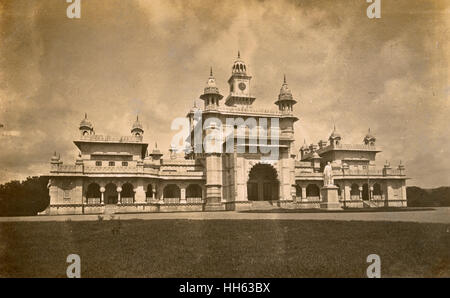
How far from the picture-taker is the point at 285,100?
5072cm

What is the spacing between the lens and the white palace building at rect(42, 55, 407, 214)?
38844 millimetres

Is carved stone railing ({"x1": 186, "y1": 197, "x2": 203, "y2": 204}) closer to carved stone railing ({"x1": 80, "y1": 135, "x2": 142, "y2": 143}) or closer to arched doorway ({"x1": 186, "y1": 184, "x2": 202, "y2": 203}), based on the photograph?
arched doorway ({"x1": 186, "y1": 184, "x2": 202, "y2": 203})

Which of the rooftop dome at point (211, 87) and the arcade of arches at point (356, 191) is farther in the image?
the arcade of arches at point (356, 191)

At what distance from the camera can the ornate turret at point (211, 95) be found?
46.5 m

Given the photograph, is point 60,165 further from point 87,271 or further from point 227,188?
point 87,271

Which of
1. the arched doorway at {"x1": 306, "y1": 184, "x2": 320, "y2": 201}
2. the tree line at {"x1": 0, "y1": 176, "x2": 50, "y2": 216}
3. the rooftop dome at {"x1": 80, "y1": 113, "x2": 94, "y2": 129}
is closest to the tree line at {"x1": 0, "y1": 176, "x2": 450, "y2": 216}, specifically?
the tree line at {"x1": 0, "y1": 176, "x2": 50, "y2": 216}

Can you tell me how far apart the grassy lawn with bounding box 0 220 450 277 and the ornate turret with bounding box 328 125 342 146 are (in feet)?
137

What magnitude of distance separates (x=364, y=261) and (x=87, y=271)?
396 inches

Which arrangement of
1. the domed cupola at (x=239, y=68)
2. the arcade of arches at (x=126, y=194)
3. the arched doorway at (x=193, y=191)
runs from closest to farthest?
the arcade of arches at (x=126, y=194)
the arched doorway at (x=193, y=191)
the domed cupola at (x=239, y=68)

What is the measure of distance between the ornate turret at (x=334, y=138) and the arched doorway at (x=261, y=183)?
18.3m

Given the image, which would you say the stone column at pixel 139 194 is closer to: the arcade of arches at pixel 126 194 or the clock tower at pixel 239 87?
the arcade of arches at pixel 126 194

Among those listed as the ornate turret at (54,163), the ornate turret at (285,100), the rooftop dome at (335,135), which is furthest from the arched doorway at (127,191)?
the rooftop dome at (335,135)
